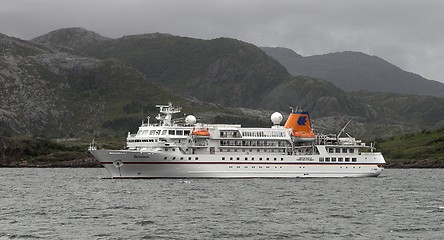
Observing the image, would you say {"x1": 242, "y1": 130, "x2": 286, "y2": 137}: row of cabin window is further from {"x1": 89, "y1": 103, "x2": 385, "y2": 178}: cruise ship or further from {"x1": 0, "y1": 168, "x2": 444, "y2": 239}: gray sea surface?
{"x1": 0, "y1": 168, "x2": 444, "y2": 239}: gray sea surface

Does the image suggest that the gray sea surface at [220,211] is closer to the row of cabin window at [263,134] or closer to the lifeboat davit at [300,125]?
the row of cabin window at [263,134]

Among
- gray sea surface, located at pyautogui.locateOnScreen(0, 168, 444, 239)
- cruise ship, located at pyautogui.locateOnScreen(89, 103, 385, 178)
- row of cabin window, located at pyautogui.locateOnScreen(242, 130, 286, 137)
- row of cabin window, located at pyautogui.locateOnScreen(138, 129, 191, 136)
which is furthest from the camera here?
row of cabin window, located at pyautogui.locateOnScreen(242, 130, 286, 137)

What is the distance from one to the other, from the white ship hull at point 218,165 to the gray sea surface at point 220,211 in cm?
621

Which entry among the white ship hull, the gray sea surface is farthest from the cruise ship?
the gray sea surface

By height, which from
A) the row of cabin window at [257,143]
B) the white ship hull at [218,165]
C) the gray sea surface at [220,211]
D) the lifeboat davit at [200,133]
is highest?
the lifeboat davit at [200,133]

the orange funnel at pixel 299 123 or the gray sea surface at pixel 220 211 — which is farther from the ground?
the orange funnel at pixel 299 123

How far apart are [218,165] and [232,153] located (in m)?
3.21

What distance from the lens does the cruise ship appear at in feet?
296

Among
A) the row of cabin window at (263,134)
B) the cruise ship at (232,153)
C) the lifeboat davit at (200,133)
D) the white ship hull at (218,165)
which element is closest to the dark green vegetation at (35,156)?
the cruise ship at (232,153)

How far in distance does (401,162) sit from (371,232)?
146288 millimetres

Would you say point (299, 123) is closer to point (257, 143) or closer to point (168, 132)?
point (257, 143)

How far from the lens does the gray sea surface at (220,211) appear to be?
43.8 m

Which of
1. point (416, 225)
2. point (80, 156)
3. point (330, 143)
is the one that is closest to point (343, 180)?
point (330, 143)

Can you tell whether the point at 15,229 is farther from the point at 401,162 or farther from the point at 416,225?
the point at 401,162
